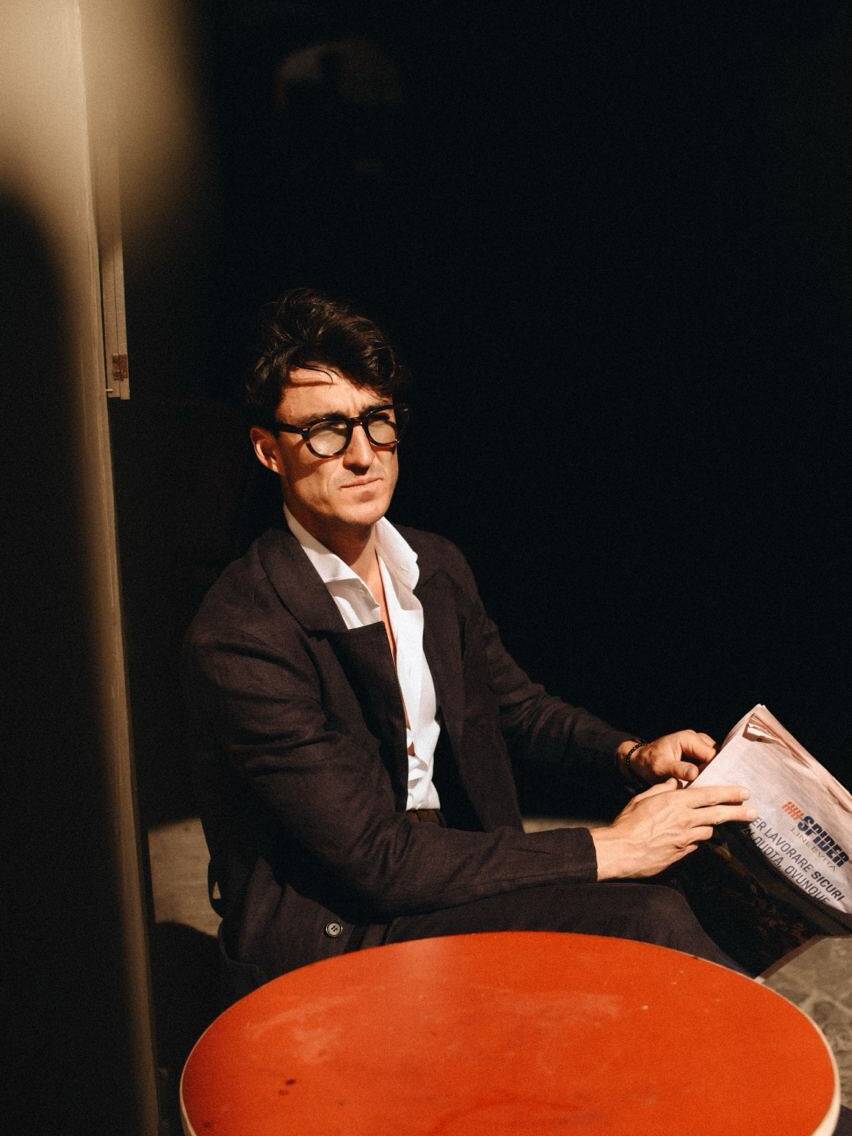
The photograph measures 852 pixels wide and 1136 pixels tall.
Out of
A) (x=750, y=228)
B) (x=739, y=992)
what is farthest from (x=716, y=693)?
(x=739, y=992)

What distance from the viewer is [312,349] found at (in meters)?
2.40

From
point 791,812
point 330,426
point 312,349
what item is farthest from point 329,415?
point 791,812

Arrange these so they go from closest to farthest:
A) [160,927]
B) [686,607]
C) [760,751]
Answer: [760,751] → [160,927] → [686,607]

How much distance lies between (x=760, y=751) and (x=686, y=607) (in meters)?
3.19

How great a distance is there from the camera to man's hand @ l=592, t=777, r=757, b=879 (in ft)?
7.20

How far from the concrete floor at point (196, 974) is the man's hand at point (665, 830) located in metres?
0.77

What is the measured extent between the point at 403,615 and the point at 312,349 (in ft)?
2.01

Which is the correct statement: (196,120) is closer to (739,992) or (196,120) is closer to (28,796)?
(28,796)

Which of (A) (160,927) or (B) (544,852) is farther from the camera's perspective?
(A) (160,927)

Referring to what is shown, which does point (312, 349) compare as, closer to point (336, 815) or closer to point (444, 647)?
point (444, 647)

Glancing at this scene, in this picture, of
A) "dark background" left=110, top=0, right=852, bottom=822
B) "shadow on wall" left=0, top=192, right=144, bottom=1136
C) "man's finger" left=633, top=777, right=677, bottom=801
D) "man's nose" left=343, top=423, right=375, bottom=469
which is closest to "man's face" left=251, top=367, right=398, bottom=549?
"man's nose" left=343, top=423, right=375, bottom=469

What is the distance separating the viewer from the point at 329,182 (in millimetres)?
4586

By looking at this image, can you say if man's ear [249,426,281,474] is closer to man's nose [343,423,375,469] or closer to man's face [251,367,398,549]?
man's face [251,367,398,549]

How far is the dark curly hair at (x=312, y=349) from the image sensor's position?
240 cm
